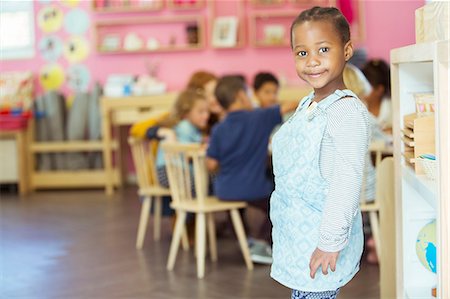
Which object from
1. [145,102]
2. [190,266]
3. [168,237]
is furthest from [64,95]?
[190,266]

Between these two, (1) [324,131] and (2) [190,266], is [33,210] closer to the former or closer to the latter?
(2) [190,266]

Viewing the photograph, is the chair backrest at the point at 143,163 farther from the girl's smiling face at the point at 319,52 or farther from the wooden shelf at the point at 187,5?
the wooden shelf at the point at 187,5

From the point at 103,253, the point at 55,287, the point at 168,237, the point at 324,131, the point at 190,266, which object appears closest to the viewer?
the point at 324,131

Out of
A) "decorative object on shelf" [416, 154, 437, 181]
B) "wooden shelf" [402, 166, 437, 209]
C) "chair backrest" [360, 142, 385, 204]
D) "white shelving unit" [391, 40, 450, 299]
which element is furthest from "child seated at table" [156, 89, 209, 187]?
"decorative object on shelf" [416, 154, 437, 181]

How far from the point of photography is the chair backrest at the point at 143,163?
15.8 ft

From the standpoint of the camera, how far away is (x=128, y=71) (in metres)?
8.09

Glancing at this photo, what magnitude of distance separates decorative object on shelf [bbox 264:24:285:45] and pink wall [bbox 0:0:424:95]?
0.40 feet

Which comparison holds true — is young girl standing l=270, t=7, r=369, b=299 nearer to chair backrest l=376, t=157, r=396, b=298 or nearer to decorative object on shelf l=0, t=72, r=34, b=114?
chair backrest l=376, t=157, r=396, b=298

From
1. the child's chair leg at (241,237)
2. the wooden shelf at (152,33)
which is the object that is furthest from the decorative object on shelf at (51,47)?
the child's chair leg at (241,237)

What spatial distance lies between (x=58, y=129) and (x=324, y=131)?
613 centimetres

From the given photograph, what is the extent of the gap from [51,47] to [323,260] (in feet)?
21.9

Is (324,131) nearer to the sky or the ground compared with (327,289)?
nearer to the sky

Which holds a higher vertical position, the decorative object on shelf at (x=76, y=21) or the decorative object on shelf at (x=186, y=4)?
the decorative object on shelf at (x=186, y=4)

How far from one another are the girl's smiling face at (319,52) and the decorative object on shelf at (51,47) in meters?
6.47
